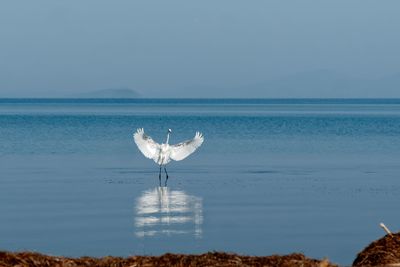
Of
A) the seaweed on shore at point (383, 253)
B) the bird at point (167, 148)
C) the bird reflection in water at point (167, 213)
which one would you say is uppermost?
the bird at point (167, 148)

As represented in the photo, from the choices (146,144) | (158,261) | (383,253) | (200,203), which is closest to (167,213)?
(200,203)

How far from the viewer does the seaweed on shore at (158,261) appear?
27.9 ft

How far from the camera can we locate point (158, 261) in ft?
28.6

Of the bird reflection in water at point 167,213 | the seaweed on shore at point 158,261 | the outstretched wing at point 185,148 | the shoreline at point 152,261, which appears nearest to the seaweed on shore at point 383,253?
the shoreline at point 152,261

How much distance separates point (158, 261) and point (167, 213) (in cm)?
1180

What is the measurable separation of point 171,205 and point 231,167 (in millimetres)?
11561

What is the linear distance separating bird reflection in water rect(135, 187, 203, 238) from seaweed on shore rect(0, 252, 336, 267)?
329 inches

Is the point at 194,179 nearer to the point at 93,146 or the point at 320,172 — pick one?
the point at 320,172

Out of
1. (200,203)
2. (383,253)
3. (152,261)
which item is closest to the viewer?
(152,261)

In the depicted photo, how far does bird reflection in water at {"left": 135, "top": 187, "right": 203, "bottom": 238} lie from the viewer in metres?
17.9

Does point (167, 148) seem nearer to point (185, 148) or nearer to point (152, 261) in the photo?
point (185, 148)

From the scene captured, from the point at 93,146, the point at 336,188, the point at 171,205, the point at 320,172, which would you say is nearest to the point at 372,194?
the point at 336,188

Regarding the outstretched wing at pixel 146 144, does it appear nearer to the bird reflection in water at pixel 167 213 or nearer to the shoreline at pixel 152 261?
the bird reflection in water at pixel 167 213

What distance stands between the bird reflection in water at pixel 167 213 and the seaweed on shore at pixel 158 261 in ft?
27.4
